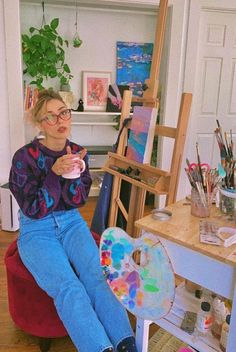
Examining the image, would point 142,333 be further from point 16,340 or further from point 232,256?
point 16,340

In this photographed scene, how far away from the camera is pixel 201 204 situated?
45.3 inches

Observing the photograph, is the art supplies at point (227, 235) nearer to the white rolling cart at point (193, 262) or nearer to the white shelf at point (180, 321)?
the white rolling cart at point (193, 262)

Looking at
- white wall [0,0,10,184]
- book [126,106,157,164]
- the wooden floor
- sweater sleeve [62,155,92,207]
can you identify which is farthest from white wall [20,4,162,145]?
the wooden floor

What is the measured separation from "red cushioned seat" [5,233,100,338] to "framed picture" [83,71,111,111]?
7.17ft

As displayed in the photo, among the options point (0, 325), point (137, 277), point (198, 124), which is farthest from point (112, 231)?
point (198, 124)

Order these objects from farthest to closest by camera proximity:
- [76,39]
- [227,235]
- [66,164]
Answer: [76,39], [66,164], [227,235]

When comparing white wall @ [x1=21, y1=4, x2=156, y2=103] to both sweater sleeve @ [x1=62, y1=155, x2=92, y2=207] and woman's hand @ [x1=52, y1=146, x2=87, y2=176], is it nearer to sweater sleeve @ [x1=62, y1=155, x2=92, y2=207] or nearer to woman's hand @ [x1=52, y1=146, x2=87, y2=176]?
sweater sleeve @ [x1=62, y1=155, x2=92, y2=207]

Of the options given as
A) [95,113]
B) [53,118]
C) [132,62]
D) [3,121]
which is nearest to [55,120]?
[53,118]

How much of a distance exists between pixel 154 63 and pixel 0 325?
1.59m

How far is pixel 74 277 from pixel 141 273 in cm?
36

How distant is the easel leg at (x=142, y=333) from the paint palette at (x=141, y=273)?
96mm

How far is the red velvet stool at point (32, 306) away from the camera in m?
1.41

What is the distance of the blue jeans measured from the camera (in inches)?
45.2

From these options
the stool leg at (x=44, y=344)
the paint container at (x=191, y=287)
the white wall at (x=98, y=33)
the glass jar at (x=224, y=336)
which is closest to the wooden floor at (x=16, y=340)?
the stool leg at (x=44, y=344)
